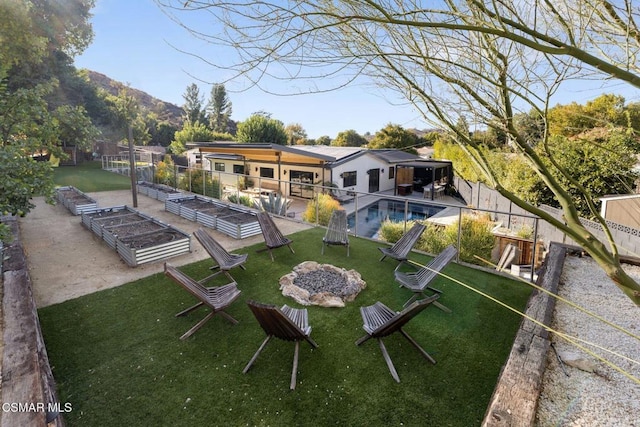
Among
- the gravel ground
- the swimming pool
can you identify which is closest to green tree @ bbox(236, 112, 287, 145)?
the swimming pool

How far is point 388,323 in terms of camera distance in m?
3.62

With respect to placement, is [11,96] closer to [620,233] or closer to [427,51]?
[427,51]

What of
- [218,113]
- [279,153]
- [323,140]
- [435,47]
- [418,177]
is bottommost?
[418,177]

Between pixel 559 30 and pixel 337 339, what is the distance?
12.1 feet

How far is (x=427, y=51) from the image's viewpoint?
172cm

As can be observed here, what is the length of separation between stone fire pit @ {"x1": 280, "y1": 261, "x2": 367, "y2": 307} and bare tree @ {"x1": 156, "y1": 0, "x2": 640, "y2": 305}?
Result: 12.5ft

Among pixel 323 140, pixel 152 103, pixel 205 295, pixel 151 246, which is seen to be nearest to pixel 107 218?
pixel 151 246

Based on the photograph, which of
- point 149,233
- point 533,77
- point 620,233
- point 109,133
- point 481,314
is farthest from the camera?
point 109,133

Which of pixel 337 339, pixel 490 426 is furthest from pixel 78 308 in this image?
pixel 490 426

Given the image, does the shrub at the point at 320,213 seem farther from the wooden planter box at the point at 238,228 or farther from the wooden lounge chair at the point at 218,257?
the wooden lounge chair at the point at 218,257

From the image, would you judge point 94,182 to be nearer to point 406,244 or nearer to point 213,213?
point 213,213

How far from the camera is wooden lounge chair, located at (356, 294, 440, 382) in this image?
359cm

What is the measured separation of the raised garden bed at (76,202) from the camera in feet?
35.6

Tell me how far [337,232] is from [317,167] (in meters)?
12.2
